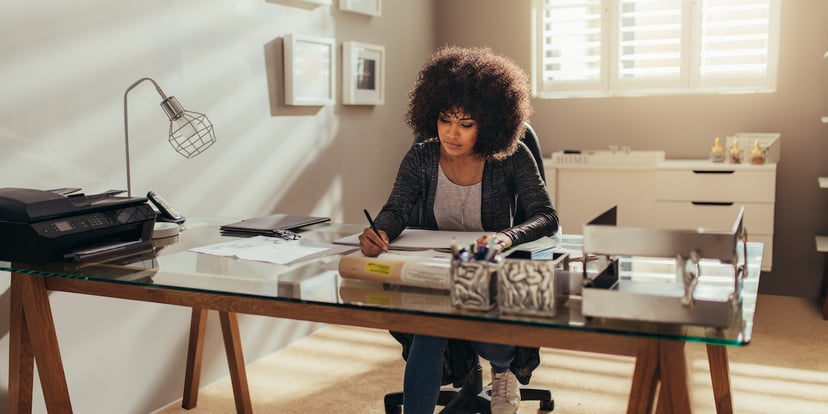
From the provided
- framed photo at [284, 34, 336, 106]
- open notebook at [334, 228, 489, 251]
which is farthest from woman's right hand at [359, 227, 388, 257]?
framed photo at [284, 34, 336, 106]

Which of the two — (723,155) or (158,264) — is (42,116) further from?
(723,155)

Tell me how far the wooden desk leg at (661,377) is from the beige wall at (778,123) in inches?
132

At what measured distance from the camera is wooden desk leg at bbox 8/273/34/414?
2.00 metres

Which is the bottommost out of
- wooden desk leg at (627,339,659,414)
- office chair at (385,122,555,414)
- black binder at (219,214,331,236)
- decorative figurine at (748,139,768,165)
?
office chair at (385,122,555,414)

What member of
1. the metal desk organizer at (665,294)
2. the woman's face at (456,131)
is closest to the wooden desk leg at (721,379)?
the metal desk organizer at (665,294)

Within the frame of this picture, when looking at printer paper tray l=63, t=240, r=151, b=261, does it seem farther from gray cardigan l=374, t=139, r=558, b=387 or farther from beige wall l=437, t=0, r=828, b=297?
beige wall l=437, t=0, r=828, b=297

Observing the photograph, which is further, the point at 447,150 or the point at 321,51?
the point at 321,51

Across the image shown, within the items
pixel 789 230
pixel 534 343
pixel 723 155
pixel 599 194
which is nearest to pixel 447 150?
pixel 534 343

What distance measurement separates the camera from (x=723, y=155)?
4.25 m

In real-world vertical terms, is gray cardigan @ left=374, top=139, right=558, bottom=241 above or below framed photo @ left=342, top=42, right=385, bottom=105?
below

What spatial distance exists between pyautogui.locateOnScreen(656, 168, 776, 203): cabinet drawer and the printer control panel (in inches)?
114

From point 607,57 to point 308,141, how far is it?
1916mm

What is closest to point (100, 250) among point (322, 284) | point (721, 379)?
point (322, 284)

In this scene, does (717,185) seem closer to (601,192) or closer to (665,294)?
(601,192)
